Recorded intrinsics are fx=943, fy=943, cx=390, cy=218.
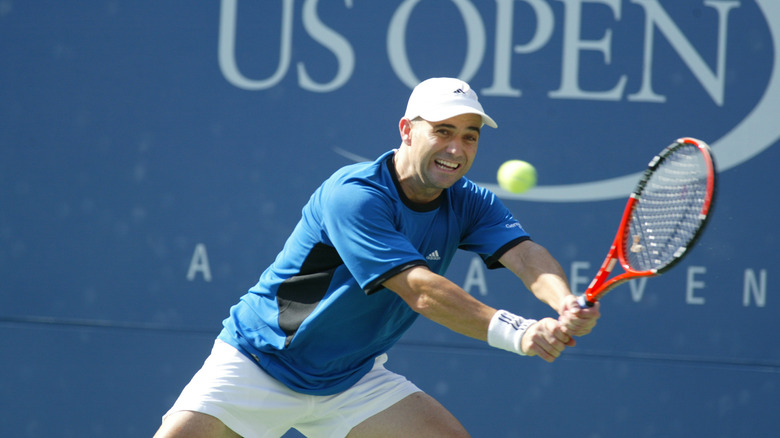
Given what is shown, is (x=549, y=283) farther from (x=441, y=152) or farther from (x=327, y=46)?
(x=327, y=46)

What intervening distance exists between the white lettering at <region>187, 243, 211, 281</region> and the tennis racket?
2030mm

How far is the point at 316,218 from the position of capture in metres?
2.92

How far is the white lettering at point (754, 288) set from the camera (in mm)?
4102

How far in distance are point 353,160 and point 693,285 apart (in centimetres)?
159

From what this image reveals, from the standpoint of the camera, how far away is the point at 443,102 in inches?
111

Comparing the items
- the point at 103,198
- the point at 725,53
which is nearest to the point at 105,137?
the point at 103,198

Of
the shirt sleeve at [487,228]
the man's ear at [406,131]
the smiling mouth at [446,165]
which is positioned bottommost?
the shirt sleeve at [487,228]

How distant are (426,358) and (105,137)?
5.72 ft

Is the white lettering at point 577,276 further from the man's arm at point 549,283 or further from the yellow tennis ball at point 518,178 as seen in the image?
the man's arm at point 549,283

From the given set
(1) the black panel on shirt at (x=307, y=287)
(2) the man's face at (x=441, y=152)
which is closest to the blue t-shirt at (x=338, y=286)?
(1) the black panel on shirt at (x=307, y=287)

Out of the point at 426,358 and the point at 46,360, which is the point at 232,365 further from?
the point at 46,360

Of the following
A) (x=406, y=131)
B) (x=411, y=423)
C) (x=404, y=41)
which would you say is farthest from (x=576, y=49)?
(x=411, y=423)

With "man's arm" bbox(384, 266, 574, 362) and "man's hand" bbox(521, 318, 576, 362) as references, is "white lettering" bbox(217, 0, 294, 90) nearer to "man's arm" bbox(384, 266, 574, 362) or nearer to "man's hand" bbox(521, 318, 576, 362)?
"man's arm" bbox(384, 266, 574, 362)

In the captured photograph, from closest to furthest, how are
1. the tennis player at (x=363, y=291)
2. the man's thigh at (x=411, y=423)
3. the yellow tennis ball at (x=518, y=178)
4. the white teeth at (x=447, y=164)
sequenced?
the tennis player at (x=363, y=291) < the white teeth at (x=447, y=164) < the man's thigh at (x=411, y=423) < the yellow tennis ball at (x=518, y=178)
